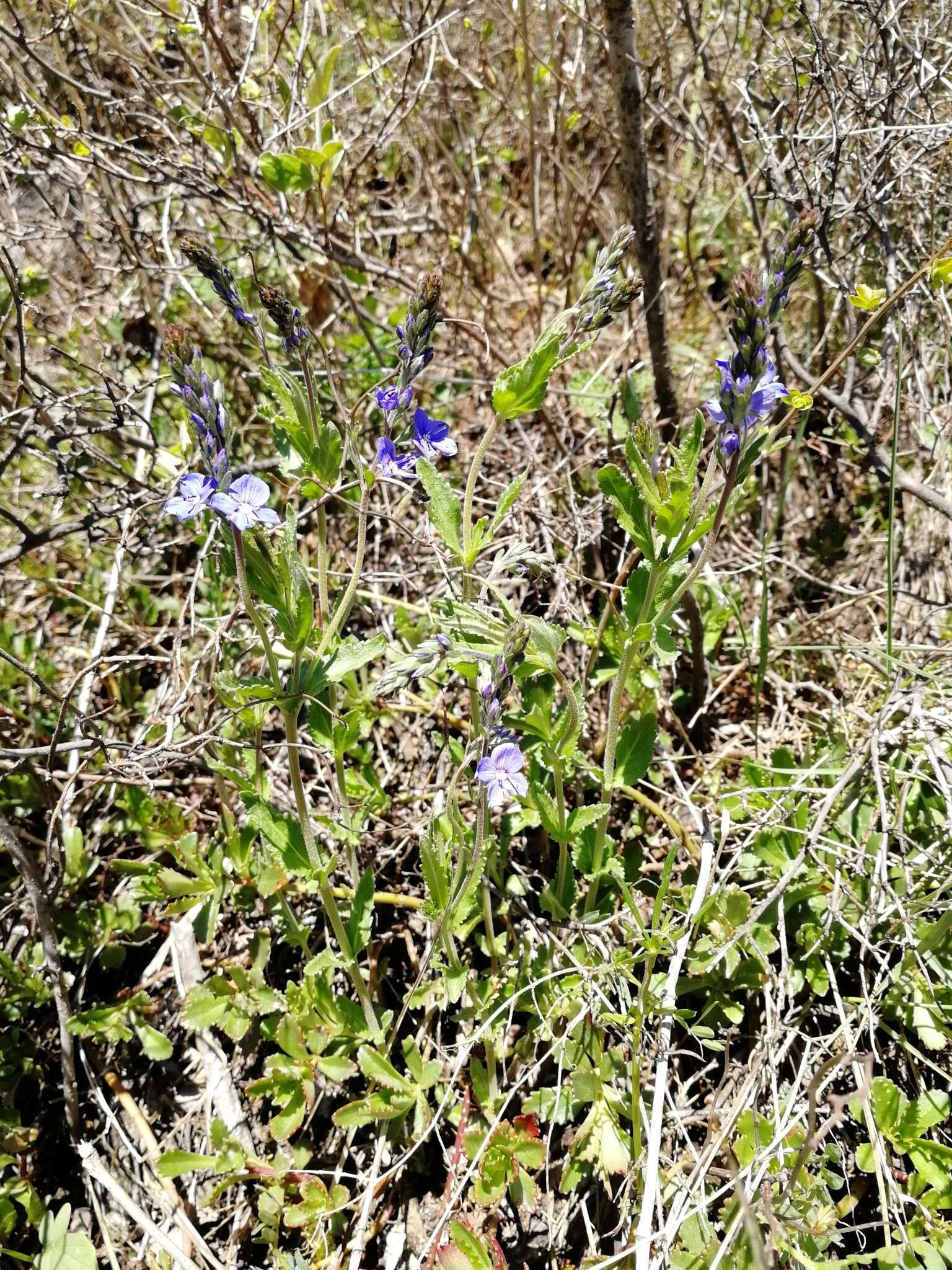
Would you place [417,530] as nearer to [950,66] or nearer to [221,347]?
[221,347]

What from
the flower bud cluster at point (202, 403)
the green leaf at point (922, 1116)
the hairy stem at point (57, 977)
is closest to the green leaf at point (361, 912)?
the hairy stem at point (57, 977)

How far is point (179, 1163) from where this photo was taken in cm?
252

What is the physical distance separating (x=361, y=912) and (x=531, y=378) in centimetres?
150

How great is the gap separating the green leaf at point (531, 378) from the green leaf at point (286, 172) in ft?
4.43

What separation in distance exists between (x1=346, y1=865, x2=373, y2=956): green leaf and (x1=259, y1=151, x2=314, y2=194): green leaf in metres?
2.24

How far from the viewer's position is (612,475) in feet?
7.30

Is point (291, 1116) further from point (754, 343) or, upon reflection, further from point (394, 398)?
point (754, 343)

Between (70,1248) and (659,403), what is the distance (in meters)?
3.34

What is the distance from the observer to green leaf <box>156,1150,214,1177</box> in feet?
8.28

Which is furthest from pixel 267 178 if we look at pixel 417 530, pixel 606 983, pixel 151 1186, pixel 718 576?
pixel 151 1186

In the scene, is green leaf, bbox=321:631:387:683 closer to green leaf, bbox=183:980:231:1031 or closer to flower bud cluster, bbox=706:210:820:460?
flower bud cluster, bbox=706:210:820:460

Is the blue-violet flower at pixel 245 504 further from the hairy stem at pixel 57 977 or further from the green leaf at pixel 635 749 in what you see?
the hairy stem at pixel 57 977

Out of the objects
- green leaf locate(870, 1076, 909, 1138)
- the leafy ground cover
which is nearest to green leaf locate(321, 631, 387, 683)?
the leafy ground cover

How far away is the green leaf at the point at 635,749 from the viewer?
95.3 inches
